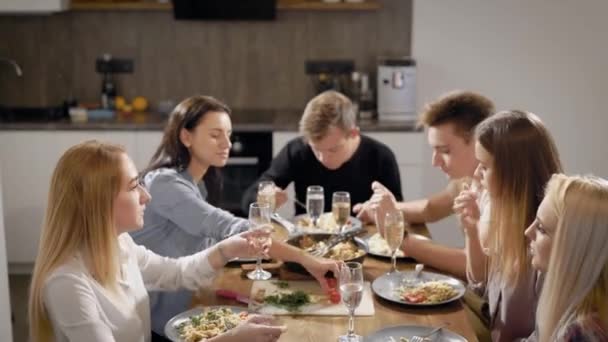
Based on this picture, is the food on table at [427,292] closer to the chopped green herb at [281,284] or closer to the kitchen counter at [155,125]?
the chopped green herb at [281,284]

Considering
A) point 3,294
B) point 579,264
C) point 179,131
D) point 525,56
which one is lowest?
point 3,294

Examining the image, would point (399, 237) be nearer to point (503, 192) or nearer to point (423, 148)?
point (503, 192)

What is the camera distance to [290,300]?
2.16 m

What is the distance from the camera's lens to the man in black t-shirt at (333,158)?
315 cm

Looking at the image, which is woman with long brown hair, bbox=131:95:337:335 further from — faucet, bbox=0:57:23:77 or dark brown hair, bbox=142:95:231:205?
faucet, bbox=0:57:23:77

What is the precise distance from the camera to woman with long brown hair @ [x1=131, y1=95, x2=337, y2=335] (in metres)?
2.56

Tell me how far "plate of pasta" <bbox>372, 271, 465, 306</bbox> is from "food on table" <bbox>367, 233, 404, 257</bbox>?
0.21 metres

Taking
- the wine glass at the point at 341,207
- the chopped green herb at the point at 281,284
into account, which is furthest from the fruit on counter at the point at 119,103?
the chopped green herb at the point at 281,284

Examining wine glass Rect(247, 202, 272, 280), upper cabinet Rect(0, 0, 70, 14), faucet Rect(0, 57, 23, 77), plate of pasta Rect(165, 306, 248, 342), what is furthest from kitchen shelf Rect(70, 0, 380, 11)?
plate of pasta Rect(165, 306, 248, 342)

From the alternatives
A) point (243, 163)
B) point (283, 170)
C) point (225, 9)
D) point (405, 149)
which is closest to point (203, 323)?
point (283, 170)

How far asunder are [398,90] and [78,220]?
9.99ft

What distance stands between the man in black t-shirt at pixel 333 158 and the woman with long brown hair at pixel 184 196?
490 millimetres

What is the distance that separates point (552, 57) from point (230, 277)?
2.99m

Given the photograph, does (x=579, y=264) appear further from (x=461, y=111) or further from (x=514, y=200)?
(x=461, y=111)
